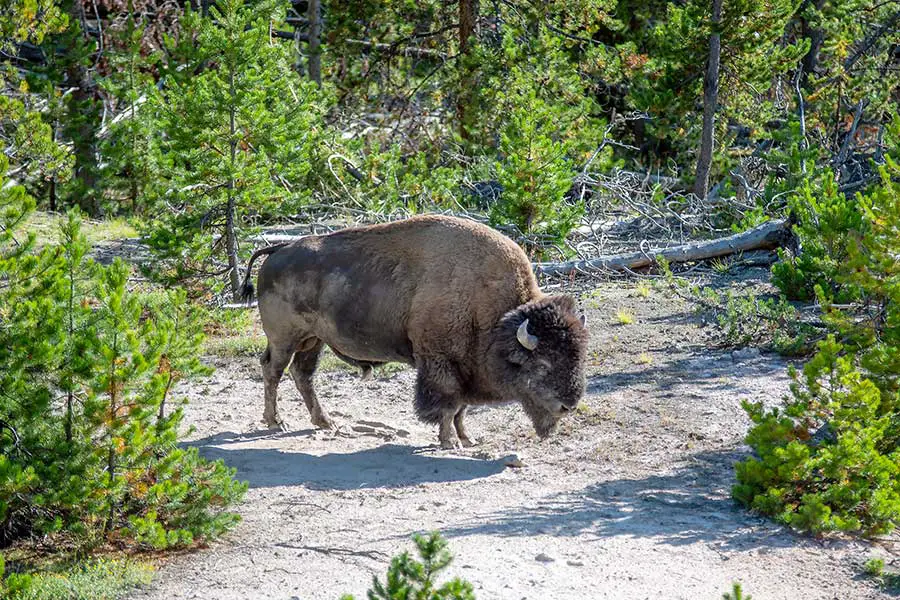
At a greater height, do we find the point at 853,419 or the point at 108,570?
the point at 853,419

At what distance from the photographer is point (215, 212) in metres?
13.9

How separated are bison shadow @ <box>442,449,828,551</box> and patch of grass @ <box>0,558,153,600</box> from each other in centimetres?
201

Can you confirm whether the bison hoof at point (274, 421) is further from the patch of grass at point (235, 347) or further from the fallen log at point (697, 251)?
the fallen log at point (697, 251)

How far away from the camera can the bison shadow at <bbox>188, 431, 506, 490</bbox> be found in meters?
8.53

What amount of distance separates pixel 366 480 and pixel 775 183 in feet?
29.7

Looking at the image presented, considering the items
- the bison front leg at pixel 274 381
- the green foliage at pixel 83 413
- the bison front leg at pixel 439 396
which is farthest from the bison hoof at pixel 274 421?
the green foliage at pixel 83 413

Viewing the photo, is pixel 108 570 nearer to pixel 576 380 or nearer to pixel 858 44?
pixel 576 380

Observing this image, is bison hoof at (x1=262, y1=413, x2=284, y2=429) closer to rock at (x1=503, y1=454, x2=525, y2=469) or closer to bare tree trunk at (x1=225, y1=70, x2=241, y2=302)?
rock at (x1=503, y1=454, x2=525, y2=469)

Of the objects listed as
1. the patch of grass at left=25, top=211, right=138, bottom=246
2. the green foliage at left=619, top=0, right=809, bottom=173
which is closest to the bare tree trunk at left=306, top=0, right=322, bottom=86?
the patch of grass at left=25, top=211, right=138, bottom=246

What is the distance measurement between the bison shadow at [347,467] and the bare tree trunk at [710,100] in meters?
8.96

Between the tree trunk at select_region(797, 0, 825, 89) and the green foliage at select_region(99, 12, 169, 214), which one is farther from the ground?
the tree trunk at select_region(797, 0, 825, 89)

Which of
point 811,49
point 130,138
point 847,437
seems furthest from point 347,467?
point 811,49

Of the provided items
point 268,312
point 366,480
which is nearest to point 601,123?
point 268,312

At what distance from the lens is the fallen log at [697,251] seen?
563 inches
